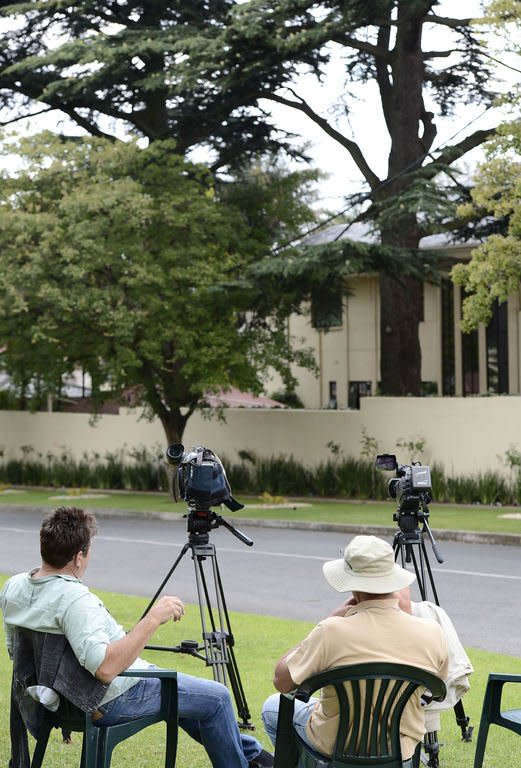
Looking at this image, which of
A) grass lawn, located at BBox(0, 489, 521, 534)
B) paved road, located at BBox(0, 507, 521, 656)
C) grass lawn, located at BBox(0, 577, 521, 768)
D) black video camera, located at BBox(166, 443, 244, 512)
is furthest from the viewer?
grass lawn, located at BBox(0, 489, 521, 534)

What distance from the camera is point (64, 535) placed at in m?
5.31

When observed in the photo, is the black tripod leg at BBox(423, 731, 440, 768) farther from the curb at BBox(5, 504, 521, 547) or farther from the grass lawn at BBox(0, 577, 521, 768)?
the curb at BBox(5, 504, 521, 547)

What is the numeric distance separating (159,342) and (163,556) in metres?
9.09

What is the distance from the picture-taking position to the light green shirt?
5203 millimetres

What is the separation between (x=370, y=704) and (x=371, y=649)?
0.21 metres

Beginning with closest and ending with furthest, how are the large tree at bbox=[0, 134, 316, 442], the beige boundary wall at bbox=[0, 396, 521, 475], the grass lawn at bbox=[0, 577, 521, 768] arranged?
1. the grass lawn at bbox=[0, 577, 521, 768]
2. the large tree at bbox=[0, 134, 316, 442]
3. the beige boundary wall at bbox=[0, 396, 521, 475]

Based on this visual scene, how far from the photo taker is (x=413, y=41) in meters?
29.5

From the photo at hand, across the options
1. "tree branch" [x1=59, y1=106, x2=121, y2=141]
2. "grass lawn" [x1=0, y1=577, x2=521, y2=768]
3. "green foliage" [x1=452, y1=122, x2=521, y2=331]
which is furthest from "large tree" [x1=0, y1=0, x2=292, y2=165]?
"grass lawn" [x1=0, y1=577, x2=521, y2=768]

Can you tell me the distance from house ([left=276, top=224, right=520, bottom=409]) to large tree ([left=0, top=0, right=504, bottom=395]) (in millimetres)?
3159

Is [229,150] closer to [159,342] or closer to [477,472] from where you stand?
[159,342]

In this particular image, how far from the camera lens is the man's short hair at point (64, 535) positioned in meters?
5.31

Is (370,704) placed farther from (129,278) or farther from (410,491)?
(129,278)

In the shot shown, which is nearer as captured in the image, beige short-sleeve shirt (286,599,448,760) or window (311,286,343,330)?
beige short-sleeve shirt (286,599,448,760)

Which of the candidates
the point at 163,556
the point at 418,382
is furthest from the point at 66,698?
the point at 418,382
